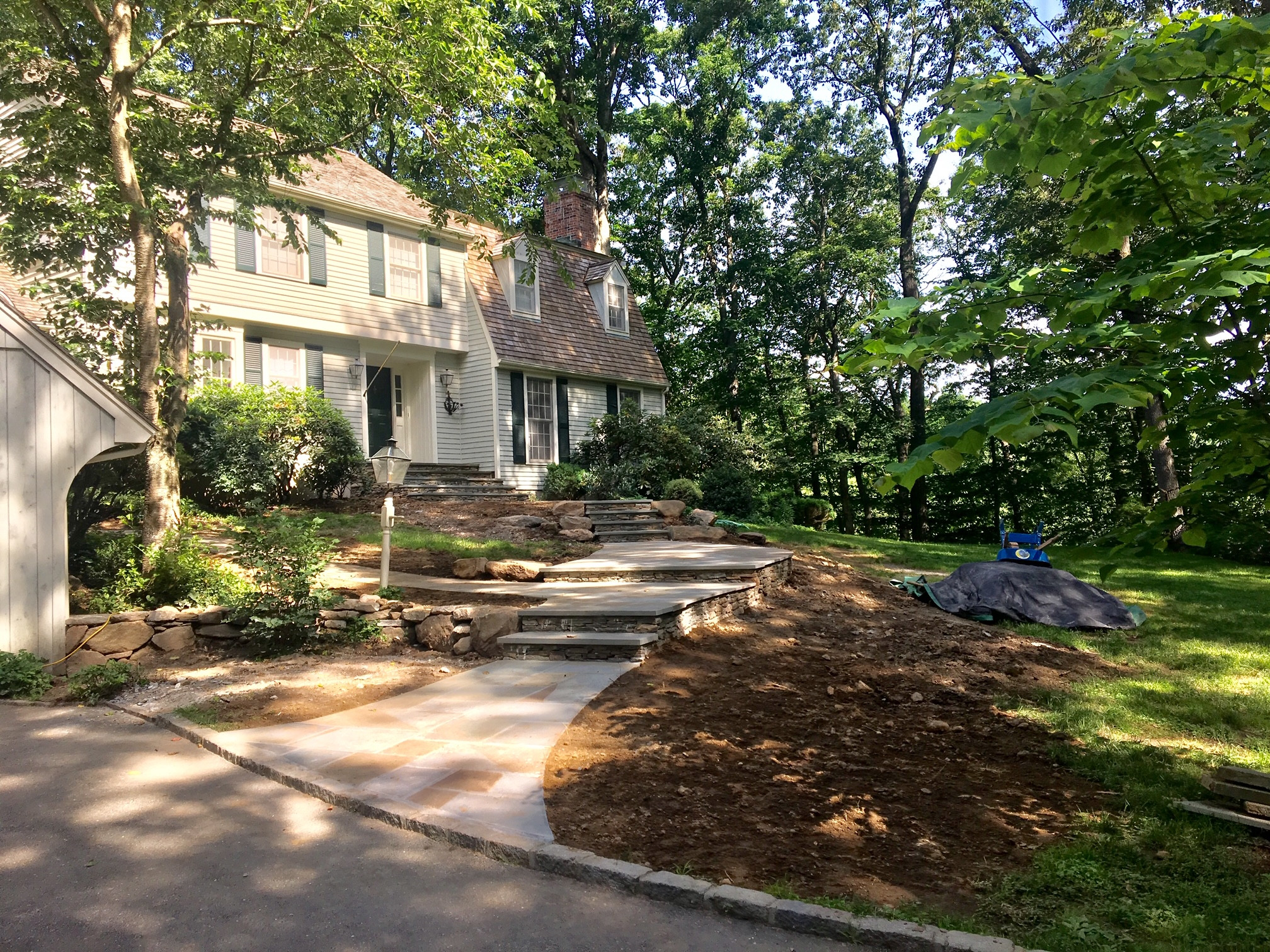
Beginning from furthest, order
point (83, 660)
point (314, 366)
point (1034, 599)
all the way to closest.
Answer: point (314, 366)
point (1034, 599)
point (83, 660)

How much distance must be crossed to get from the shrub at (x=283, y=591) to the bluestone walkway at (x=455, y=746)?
5.64ft

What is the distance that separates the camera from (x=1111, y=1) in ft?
60.2

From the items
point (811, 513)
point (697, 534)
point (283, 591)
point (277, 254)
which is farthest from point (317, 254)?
point (811, 513)

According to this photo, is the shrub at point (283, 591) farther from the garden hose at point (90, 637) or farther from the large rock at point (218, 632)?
the garden hose at point (90, 637)

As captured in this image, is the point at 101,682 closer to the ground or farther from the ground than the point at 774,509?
closer to the ground

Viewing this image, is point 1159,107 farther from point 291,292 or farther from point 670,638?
point 291,292

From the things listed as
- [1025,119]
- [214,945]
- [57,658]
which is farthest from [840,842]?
[57,658]

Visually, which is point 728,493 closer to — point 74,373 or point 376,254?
point 376,254

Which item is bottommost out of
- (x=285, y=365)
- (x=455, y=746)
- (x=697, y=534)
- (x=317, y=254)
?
(x=455, y=746)

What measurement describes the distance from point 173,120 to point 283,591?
6.59 metres

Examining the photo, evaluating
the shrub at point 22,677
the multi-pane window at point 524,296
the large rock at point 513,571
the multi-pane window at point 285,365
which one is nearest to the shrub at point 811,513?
the multi-pane window at point 524,296

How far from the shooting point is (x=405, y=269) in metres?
17.8

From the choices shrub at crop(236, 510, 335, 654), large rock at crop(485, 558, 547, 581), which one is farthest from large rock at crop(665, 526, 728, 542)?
shrub at crop(236, 510, 335, 654)

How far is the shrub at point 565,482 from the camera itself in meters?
17.4
